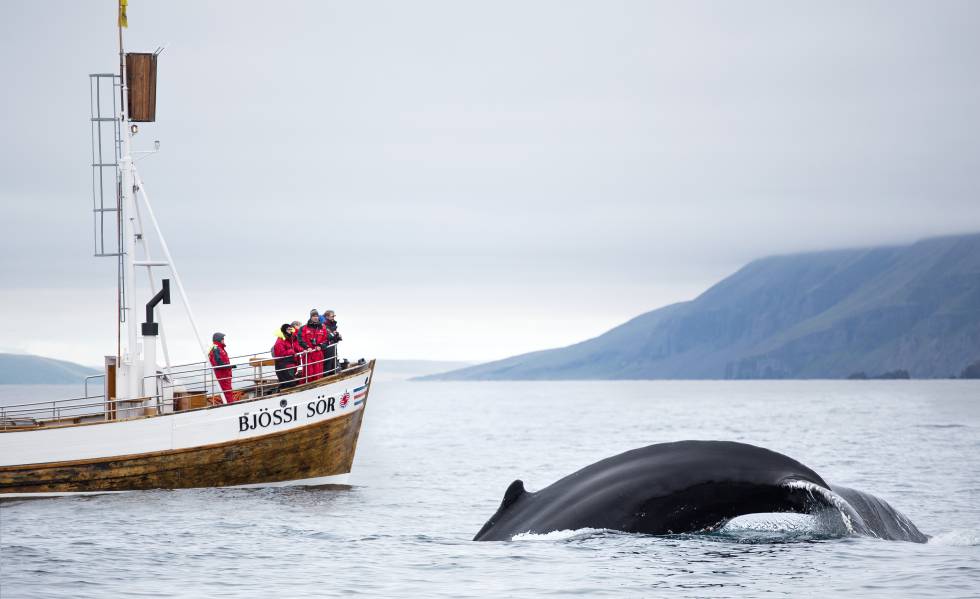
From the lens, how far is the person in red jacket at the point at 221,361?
2819 cm

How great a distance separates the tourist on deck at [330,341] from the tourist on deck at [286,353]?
81 cm

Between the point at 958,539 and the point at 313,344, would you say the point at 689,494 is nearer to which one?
the point at 958,539

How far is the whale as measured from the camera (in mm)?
8406

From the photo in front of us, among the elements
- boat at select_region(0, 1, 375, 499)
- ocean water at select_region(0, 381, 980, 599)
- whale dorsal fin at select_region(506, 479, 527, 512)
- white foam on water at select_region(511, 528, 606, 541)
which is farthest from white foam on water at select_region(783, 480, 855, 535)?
boat at select_region(0, 1, 375, 499)

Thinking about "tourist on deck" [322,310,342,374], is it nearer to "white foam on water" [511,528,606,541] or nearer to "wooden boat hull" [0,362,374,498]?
"wooden boat hull" [0,362,374,498]

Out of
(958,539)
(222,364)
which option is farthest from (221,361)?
(958,539)

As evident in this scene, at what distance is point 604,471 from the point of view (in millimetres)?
9414

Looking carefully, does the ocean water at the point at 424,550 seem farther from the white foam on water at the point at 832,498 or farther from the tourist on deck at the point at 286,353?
the tourist on deck at the point at 286,353

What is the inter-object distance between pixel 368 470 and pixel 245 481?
12219 millimetres

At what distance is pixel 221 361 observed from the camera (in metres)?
28.3

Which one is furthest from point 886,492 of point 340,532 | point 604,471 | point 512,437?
point 512,437

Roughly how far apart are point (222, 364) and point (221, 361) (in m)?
0.31

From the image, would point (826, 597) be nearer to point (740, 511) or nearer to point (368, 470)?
point (740, 511)

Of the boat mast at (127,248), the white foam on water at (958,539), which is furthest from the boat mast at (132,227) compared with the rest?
the white foam on water at (958,539)
